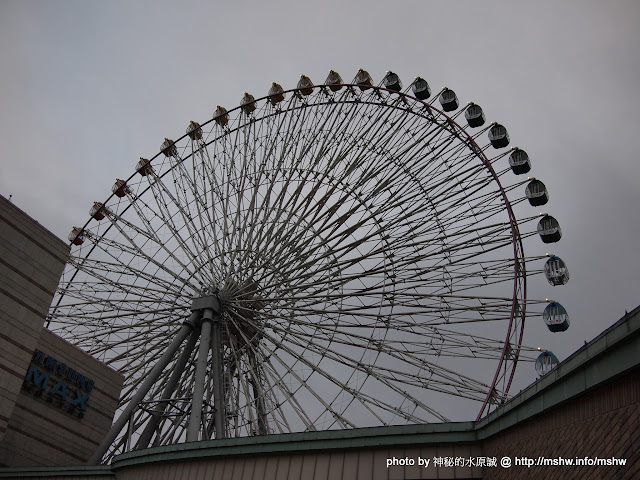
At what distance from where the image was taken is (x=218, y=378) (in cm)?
2173

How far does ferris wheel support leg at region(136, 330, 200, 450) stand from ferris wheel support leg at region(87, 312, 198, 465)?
280mm

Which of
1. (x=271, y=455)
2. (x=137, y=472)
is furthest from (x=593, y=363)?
(x=137, y=472)

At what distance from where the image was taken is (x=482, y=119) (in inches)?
1008

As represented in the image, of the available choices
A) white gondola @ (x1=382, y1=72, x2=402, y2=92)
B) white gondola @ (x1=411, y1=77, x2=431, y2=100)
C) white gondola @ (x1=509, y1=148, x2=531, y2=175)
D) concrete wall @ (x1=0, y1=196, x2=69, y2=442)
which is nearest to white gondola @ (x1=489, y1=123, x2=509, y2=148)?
white gondola @ (x1=509, y1=148, x2=531, y2=175)

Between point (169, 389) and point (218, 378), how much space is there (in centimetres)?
164

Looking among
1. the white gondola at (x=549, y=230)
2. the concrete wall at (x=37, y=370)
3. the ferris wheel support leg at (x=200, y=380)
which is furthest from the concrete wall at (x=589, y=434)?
the white gondola at (x=549, y=230)

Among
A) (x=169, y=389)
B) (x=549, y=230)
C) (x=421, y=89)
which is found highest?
(x=421, y=89)

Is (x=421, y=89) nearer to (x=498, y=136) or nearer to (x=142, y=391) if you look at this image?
(x=498, y=136)

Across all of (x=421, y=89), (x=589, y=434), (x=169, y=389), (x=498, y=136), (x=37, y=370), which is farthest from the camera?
(x=421, y=89)

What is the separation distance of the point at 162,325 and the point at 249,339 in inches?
138

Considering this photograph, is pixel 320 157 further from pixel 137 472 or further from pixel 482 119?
pixel 137 472

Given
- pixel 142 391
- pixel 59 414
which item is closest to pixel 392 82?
pixel 142 391

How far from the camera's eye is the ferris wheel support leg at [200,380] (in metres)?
19.0

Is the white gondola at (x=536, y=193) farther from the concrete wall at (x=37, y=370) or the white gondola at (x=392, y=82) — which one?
the concrete wall at (x=37, y=370)
